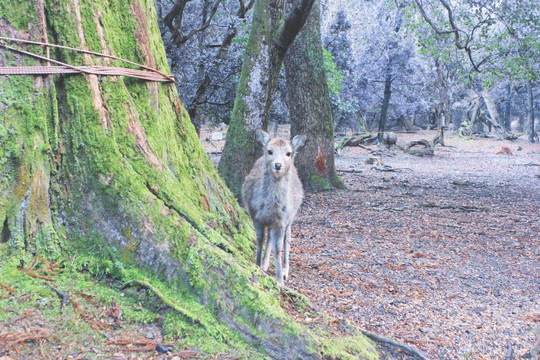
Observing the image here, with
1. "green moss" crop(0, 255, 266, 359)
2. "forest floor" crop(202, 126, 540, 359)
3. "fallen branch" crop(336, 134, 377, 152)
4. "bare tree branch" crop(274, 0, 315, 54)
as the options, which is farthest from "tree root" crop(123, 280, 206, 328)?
"fallen branch" crop(336, 134, 377, 152)

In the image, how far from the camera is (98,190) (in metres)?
3.37

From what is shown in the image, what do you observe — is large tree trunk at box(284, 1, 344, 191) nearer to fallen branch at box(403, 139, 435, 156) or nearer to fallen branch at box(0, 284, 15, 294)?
fallen branch at box(0, 284, 15, 294)

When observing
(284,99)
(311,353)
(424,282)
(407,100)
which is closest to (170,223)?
(311,353)

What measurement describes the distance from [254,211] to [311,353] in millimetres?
2541

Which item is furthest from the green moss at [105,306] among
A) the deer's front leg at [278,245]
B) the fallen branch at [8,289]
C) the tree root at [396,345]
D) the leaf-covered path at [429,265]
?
the deer's front leg at [278,245]

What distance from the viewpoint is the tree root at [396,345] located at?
355cm

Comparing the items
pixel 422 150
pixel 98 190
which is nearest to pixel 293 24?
pixel 98 190

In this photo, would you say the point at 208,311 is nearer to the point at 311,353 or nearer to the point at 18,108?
the point at 311,353

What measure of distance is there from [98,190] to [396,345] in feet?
8.14

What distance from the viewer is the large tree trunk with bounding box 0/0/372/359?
3.13 metres

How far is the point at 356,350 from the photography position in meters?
3.31

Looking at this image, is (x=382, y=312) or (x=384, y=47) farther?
(x=384, y=47)

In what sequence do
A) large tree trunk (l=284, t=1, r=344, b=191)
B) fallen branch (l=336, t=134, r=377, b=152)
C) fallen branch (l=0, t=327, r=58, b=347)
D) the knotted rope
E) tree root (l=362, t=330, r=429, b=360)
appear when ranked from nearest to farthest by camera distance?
1. fallen branch (l=0, t=327, r=58, b=347)
2. the knotted rope
3. tree root (l=362, t=330, r=429, b=360)
4. large tree trunk (l=284, t=1, r=344, b=191)
5. fallen branch (l=336, t=134, r=377, b=152)

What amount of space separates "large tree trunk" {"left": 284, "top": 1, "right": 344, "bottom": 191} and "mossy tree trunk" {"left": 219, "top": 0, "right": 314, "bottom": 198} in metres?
2.16
